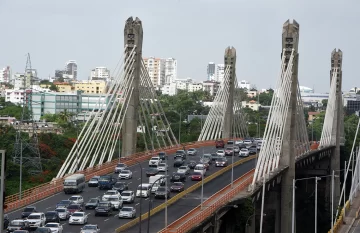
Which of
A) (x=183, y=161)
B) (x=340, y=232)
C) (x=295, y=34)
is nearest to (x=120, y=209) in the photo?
(x=340, y=232)

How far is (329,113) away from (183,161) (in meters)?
45.7

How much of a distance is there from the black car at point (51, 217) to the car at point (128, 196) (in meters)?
9.20

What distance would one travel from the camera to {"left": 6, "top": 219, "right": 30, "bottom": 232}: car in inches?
1894

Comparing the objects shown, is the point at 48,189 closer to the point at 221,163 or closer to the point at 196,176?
the point at 196,176

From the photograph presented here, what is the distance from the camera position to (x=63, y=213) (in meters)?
53.7

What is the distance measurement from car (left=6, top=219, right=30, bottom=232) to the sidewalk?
2741cm

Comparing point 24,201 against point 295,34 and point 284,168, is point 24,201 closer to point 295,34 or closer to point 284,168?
point 284,168

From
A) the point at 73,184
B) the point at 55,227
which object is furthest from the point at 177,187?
the point at 55,227

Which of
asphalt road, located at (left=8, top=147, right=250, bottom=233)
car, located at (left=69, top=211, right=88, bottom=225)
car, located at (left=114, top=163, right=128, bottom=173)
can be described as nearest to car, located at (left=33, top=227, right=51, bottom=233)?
asphalt road, located at (left=8, top=147, right=250, bottom=233)

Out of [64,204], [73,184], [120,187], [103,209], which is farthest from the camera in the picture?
[120,187]

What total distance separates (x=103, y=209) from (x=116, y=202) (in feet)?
9.66

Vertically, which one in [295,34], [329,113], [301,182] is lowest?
[301,182]

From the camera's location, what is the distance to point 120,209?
190 feet

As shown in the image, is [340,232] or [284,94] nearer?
[340,232]
